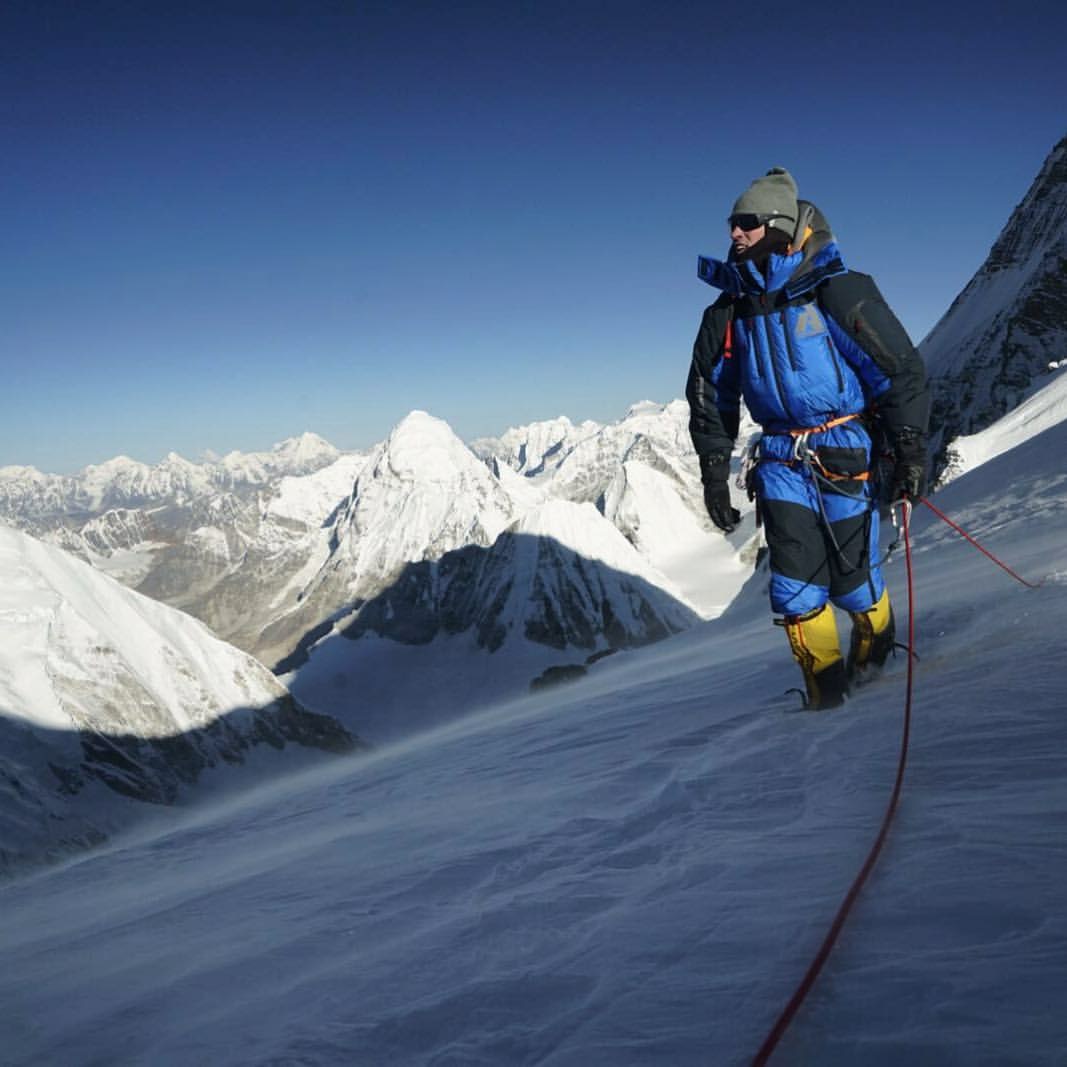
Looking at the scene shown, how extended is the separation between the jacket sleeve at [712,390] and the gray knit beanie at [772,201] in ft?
1.99

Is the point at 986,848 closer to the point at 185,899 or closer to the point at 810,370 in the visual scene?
the point at 810,370

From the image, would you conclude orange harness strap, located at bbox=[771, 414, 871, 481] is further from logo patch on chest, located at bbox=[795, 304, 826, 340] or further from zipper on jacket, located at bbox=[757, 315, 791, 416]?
logo patch on chest, located at bbox=[795, 304, 826, 340]

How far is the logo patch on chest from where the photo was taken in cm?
458

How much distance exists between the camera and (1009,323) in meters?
79.9

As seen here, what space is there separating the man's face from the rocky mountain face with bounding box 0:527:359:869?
39496 mm

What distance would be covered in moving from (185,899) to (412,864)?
1644 mm

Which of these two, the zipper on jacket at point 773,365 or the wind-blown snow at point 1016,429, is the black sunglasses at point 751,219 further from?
the wind-blown snow at point 1016,429

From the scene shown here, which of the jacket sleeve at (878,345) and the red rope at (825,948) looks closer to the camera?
the red rope at (825,948)

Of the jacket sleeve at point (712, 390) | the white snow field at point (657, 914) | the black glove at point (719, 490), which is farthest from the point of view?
the black glove at point (719, 490)

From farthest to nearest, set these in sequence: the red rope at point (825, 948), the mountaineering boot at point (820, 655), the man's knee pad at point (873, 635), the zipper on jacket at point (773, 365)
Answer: the man's knee pad at point (873, 635), the mountaineering boot at point (820, 655), the zipper on jacket at point (773, 365), the red rope at point (825, 948)

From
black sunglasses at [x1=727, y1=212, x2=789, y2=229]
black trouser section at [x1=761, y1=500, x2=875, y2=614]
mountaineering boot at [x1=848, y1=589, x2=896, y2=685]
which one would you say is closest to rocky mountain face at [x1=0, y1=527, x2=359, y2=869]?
mountaineering boot at [x1=848, y1=589, x2=896, y2=685]

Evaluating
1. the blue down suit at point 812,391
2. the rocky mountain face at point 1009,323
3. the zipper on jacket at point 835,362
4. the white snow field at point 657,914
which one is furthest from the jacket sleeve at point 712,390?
the rocky mountain face at point 1009,323

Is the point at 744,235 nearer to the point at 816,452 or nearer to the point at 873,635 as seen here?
the point at 816,452

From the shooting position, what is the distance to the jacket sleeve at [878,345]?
452 cm
